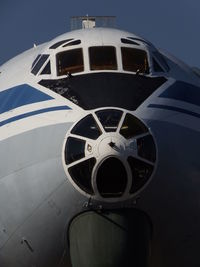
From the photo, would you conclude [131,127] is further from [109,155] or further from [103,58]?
[103,58]

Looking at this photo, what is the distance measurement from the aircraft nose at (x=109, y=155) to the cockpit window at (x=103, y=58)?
5.39 ft

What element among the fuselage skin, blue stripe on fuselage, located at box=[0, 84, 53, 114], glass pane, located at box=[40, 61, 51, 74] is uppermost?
glass pane, located at box=[40, 61, 51, 74]

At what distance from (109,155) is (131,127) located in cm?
67

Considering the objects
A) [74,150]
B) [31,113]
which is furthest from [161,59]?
[74,150]

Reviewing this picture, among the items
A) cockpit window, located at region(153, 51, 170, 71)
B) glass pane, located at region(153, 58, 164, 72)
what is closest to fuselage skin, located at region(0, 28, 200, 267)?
glass pane, located at region(153, 58, 164, 72)

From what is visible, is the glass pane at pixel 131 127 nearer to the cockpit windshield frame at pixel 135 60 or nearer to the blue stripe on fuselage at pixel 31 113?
the blue stripe on fuselage at pixel 31 113

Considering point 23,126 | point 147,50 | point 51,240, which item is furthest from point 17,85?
point 51,240

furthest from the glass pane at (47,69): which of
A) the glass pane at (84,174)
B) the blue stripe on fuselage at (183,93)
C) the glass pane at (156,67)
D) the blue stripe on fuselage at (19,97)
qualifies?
the glass pane at (84,174)

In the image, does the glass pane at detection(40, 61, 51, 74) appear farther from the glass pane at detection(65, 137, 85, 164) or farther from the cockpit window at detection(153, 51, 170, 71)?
the glass pane at detection(65, 137, 85, 164)

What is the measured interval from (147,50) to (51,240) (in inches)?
155

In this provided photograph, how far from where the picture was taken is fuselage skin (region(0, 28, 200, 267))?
33.6 feet

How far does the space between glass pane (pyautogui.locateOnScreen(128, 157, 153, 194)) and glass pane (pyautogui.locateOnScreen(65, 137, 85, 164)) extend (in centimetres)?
67

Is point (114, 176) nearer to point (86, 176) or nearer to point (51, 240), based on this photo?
point (86, 176)

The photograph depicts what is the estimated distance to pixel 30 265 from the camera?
35.9 feet
